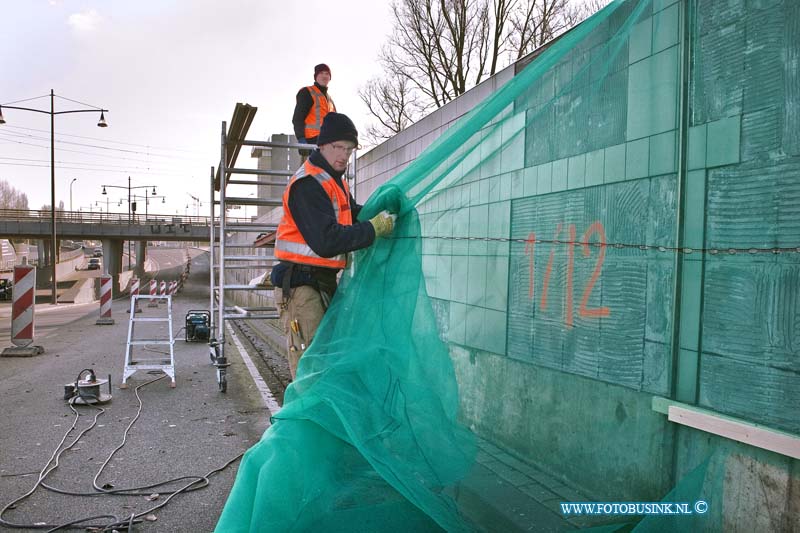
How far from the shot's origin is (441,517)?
7.02 feet

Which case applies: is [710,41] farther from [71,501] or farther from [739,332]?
[71,501]

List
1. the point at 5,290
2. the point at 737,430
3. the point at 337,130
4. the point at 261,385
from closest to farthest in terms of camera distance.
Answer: the point at 737,430 < the point at 337,130 < the point at 261,385 < the point at 5,290

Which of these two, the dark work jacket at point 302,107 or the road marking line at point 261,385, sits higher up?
the dark work jacket at point 302,107

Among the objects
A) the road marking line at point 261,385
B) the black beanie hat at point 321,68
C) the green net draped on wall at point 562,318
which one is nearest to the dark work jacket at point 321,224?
the green net draped on wall at point 562,318

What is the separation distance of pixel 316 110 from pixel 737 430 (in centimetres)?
520

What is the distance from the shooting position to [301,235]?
3064mm

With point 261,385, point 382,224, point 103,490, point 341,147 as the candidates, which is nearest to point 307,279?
point 382,224

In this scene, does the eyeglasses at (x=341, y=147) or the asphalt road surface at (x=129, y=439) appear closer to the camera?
the eyeglasses at (x=341, y=147)

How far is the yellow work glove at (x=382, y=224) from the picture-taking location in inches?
111

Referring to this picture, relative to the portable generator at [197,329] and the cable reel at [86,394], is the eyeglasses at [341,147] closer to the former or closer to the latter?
the cable reel at [86,394]

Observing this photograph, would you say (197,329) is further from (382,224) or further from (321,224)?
(382,224)

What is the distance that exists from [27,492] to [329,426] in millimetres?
3112

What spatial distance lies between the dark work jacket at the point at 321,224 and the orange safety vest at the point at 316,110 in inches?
131

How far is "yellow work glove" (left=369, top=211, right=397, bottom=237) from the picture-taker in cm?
281
